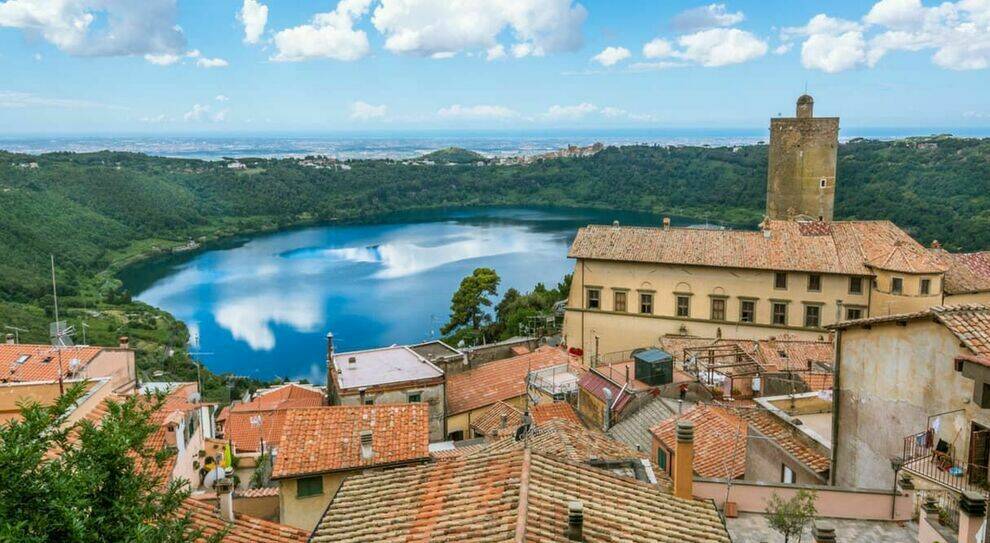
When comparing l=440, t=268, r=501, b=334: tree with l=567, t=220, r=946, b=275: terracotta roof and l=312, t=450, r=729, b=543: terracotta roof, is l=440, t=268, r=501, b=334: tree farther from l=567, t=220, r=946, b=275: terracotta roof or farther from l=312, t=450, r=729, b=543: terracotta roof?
l=312, t=450, r=729, b=543: terracotta roof

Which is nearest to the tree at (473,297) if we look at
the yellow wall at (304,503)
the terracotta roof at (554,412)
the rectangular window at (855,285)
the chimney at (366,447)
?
the rectangular window at (855,285)

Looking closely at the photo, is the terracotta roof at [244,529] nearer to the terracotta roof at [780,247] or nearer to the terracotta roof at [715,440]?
the terracotta roof at [715,440]

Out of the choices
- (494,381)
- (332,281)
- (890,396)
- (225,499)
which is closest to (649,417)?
(890,396)

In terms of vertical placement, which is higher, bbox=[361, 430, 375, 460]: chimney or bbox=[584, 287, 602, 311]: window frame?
bbox=[361, 430, 375, 460]: chimney

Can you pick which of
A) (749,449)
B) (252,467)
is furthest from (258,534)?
(252,467)

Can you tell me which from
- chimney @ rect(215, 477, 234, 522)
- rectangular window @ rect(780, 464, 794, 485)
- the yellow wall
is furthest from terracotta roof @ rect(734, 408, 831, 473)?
chimney @ rect(215, 477, 234, 522)
